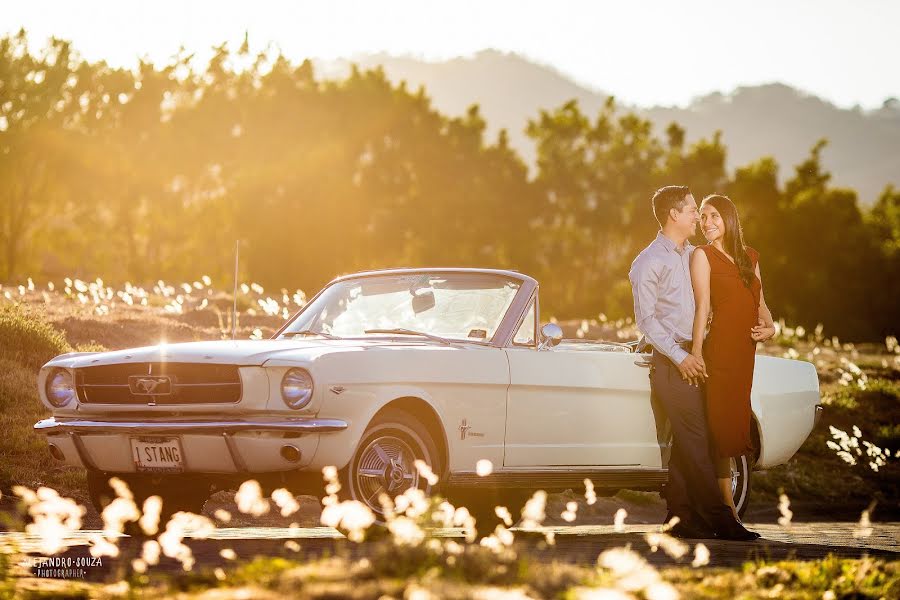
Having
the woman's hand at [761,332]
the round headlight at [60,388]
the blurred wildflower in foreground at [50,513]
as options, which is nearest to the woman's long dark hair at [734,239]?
the woman's hand at [761,332]

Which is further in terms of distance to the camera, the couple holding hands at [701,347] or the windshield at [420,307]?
the windshield at [420,307]

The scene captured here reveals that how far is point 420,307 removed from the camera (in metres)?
8.88

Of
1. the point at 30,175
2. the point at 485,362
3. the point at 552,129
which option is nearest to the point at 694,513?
the point at 485,362

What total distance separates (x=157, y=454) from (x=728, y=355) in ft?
11.5

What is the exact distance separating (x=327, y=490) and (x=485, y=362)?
1.42 meters

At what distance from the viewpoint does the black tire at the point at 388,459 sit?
7.34m

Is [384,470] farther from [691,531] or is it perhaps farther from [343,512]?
[691,531]

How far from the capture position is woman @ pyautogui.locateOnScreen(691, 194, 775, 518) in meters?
8.58

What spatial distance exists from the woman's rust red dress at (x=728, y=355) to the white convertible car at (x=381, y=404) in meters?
0.62

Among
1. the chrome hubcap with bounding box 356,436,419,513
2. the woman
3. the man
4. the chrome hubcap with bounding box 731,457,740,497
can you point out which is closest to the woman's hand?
the woman

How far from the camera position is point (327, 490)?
720cm

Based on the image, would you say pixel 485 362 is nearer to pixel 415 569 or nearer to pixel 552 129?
pixel 415 569

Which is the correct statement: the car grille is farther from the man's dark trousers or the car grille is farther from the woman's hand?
the woman's hand

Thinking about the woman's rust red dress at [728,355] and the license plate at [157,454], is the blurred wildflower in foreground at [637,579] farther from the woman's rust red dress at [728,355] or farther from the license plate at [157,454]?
the woman's rust red dress at [728,355]
